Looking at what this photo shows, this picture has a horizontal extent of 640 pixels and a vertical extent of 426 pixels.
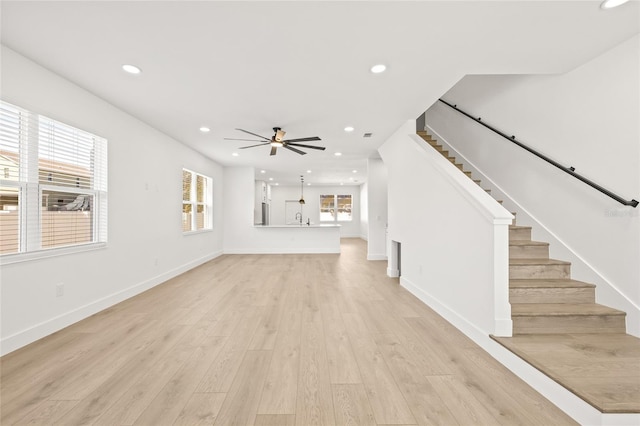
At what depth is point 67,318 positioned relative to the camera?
2.85 meters

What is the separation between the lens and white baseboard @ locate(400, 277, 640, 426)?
147 cm

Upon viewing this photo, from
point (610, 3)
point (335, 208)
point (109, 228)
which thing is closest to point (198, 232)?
point (109, 228)

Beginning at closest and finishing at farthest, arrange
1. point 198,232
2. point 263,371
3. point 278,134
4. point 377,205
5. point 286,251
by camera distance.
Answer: point 263,371
point 278,134
point 198,232
point 377,205
point 286,251

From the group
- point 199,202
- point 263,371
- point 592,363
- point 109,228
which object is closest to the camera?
point 592,363

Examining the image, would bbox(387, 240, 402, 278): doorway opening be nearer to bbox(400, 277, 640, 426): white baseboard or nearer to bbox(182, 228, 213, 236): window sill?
bbox(400, 277, 640, 426): white baseboard

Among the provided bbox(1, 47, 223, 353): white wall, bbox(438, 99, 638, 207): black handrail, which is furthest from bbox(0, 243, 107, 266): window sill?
bbox(438, 99, 638, 207): black handrail

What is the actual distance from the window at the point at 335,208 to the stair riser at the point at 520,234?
10.4 meters

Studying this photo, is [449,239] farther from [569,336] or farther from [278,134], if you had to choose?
[278,134]

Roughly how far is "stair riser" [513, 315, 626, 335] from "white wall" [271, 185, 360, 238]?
11190 millimetres

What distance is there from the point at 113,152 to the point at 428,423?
4.48m

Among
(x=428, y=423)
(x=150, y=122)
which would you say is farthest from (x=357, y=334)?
(x=150, y=122)

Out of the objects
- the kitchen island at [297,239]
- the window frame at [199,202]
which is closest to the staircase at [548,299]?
the kitchen island at [297,239]

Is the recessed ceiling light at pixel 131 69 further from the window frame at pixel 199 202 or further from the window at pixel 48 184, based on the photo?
the window frame at pixel 199 202

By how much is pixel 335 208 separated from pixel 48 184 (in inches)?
455
